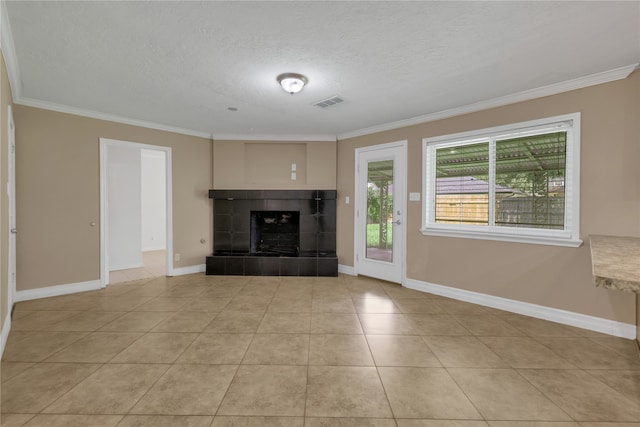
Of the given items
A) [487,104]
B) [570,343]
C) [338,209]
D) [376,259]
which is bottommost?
[570,343]

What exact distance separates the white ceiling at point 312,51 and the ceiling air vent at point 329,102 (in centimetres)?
9

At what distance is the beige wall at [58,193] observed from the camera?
341cm

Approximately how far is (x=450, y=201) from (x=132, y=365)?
3886 mm

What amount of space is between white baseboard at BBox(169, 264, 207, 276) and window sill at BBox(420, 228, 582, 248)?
151 inches

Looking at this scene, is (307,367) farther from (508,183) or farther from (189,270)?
(189,270)

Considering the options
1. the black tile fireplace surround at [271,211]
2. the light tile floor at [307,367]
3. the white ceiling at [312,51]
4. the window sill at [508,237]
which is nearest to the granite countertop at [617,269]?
the light tile floor at [307,367]

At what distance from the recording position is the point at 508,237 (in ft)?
10.5

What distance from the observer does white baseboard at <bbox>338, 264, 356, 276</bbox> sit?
15.7 feet

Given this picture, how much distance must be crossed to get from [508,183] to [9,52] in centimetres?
508

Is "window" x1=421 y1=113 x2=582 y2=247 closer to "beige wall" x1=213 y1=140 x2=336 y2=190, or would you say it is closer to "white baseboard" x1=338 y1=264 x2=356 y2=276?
"white baseboard" x1=338 y1=264 x2=356 y2=276

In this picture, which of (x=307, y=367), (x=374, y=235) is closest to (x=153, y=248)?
(x=374, y=235)

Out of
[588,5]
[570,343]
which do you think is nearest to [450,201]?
[570,343]

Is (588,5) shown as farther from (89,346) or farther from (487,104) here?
(89,346)

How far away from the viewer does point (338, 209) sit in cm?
500
